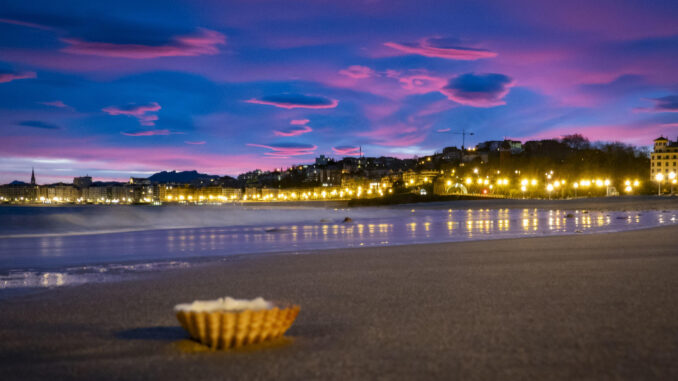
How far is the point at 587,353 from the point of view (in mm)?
3465

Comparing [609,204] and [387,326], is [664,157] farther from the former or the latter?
[387,326]

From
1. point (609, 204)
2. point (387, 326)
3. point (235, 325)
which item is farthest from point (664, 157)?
point (235, 325)

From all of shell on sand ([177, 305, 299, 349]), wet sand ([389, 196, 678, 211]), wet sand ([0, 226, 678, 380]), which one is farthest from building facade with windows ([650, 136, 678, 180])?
shell on sand ([177, 305, 299, 349])

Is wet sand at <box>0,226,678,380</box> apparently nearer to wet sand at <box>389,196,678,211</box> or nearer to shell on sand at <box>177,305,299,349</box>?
shell on sand at <box>177,305,299,349</box>

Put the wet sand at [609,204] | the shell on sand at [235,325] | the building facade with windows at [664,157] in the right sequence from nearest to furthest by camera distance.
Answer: the shell on sand at [235,325] < the wet sand at [609,204] < the building facade with windows at [664,157]

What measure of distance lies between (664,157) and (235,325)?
17636 cm

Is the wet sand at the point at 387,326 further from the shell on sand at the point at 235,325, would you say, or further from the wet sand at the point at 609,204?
the wet sand at the point at 609,204

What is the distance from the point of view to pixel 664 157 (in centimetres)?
15162

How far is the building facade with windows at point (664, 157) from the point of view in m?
150

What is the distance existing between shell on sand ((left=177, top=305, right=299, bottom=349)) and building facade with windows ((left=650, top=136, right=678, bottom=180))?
556ft

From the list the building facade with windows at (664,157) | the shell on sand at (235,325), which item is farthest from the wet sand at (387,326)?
the building facade with windows at (664,157)

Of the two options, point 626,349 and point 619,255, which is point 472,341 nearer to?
point 626,349

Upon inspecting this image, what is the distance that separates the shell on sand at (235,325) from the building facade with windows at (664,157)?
6677 inches

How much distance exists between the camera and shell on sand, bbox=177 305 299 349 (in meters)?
3.53
